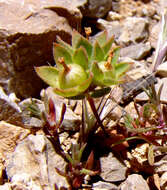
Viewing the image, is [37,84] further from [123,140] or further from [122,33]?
[122,33]

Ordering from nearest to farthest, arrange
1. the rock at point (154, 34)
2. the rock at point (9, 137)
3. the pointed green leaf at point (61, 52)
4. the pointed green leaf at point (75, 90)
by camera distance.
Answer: the pointed green leaf at point (75, 90) < the pointed green leaf at point (61, 52) < the rock at point (9, 137) < the rock at point (154, 34)

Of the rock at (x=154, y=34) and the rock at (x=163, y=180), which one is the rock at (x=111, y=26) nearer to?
the rock at (x=154, y=34)

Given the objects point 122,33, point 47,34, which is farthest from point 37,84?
point 122,33

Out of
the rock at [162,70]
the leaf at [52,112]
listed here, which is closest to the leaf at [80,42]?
the leaf at [52,112]

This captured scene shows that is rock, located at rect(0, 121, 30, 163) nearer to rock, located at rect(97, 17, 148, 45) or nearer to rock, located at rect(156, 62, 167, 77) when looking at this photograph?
rock, located at rect(156, 62, 167, 77)

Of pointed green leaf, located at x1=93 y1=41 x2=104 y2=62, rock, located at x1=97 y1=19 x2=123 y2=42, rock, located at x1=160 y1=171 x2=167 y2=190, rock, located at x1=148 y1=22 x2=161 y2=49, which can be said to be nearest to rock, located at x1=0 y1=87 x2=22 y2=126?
pointed green leaf, located at x1=93 y1=41 x2=104 y2=62

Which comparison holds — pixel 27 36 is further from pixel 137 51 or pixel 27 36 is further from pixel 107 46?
pixel 137 51
